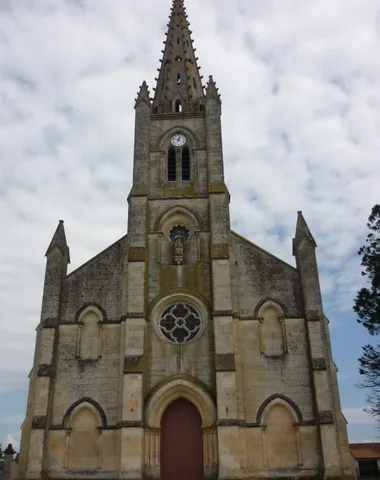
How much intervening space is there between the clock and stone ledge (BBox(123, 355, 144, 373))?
Result: 1214cm

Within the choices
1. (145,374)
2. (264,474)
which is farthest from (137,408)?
(264,474)

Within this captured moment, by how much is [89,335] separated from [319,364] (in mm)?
10411

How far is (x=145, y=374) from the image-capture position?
70.4ft

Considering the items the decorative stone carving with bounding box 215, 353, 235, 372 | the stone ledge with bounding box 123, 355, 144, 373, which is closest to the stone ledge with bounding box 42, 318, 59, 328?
the stone ledge with bounding box 123, 355, 144, 373

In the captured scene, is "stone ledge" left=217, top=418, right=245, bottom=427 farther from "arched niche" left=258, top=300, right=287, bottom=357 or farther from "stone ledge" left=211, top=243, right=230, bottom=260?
"stone ledge" left=211, top=243, right=230, bottom=260

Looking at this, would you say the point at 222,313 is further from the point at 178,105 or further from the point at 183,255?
the point at 178,105

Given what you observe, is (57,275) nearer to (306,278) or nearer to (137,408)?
(137,408)

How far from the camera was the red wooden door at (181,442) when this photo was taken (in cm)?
2053

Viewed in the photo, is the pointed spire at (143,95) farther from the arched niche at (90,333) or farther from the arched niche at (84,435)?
the arched niche at (84,435)

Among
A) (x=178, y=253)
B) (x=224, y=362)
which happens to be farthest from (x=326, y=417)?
(x=178, y=253)

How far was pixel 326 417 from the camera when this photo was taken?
20.1 m

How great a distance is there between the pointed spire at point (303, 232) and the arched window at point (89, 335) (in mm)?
10320

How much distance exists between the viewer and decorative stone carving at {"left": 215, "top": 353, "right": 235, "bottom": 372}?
20.8m

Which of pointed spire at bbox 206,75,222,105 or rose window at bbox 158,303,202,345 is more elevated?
pointed spire at bbox 206,75,222,105
